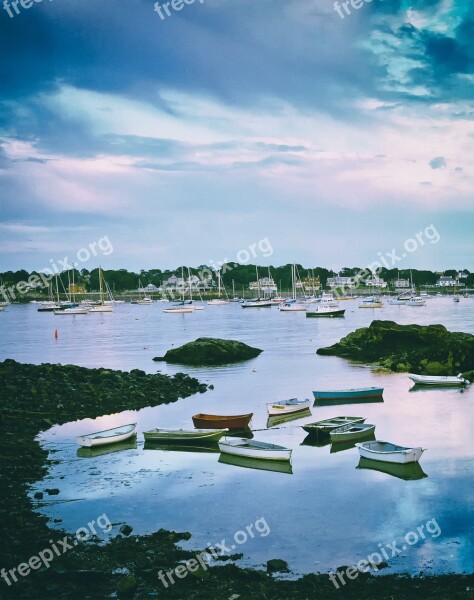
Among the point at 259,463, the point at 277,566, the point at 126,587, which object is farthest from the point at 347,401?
the point at 126,587

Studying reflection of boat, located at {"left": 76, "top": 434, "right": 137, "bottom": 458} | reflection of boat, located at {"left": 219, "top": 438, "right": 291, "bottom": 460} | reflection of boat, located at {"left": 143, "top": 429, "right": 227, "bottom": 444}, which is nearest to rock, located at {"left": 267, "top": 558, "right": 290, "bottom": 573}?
reflection of boat, located at {"left": 219, "top": 438, "right": 291, "bottom": 460}

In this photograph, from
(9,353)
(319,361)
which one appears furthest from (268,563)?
(9,353)

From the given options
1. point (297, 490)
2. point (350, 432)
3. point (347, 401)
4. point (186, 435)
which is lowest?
point (347, 401)

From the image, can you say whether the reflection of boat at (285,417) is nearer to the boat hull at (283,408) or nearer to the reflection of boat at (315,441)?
the boat hull at (283,408)

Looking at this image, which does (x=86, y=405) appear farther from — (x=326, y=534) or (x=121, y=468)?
(x=326, y=534)

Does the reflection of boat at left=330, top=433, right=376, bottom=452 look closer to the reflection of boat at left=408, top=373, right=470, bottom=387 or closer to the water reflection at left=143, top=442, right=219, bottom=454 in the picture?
the water reflection at left=143, top=442, right=219, bottom=454

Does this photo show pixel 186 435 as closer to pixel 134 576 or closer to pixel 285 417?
pixel 285 417
